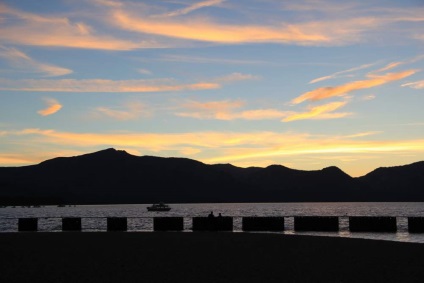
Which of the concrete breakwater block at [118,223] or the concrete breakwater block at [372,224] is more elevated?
the concrete breakwater block at [118,223]

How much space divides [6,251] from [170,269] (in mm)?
12324

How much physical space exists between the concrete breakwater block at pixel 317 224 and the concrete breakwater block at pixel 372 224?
7.31 ft

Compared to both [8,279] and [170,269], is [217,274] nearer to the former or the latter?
[170,269]

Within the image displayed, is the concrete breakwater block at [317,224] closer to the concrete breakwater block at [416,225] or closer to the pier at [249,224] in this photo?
the pier at [249,224]

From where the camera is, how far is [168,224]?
5931 cm

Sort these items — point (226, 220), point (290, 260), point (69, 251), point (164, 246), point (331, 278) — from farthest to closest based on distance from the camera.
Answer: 1. point (226, 220)
2. point (164, 246)
3. point (69, 251)
4. point (290, 260)
5. point (331, 278)

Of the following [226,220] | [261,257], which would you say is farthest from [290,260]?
[226,220]

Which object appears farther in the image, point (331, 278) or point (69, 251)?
point (69, 251)

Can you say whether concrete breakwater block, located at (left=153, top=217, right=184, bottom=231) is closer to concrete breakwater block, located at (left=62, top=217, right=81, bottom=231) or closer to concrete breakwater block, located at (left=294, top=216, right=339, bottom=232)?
concrete breakwater block, located at (left=62, top=217, right=81, bottom=231)

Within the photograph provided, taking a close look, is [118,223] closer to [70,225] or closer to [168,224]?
[168,224]

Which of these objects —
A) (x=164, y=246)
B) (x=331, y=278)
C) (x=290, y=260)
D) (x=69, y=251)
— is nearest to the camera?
(x=331, y=278)

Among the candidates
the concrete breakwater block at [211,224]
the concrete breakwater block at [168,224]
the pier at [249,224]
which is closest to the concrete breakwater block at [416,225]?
the pier at [249,224]

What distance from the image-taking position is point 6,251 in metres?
30.5

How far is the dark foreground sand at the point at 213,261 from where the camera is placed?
1997 centimetres
